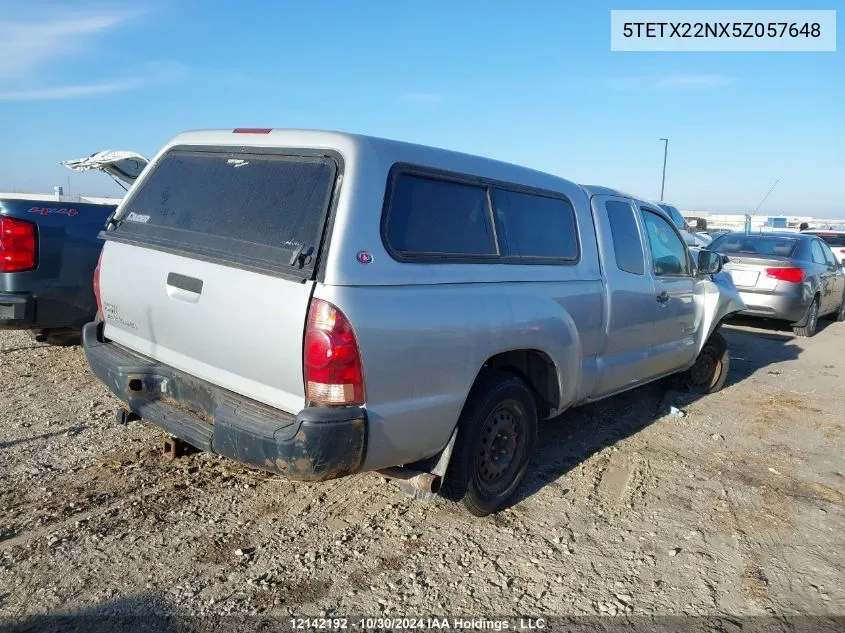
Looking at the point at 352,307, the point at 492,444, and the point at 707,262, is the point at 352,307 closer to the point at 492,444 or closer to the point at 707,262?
the point at 492,444

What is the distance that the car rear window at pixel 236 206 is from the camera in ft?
9.91

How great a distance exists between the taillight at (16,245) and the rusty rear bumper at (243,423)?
7.36 ft

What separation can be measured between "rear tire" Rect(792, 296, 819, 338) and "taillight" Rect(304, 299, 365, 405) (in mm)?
9553

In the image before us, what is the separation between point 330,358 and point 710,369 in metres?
5.25

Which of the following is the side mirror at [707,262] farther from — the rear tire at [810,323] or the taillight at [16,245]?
the taillight at [16,245]

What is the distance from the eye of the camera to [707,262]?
5988 mm

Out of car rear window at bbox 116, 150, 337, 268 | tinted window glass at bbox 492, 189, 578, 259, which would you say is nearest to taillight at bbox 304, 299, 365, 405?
car rear window at bbox 116, 150, 337, 268

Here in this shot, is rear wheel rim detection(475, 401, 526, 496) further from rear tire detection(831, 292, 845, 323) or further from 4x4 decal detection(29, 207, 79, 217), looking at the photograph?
rear tire detection(831, 292, 845, 323)

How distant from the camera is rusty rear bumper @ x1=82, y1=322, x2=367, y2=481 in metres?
2.84

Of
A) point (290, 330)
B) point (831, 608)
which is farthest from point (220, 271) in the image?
point (831, 608)

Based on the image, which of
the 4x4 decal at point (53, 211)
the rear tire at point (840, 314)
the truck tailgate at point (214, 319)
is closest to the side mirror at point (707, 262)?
the truck tailgate at point (214, 319)

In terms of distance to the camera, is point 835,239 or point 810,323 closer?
point 810,323

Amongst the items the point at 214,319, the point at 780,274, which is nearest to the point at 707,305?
the point at 780,274

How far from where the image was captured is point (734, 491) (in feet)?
14.6
